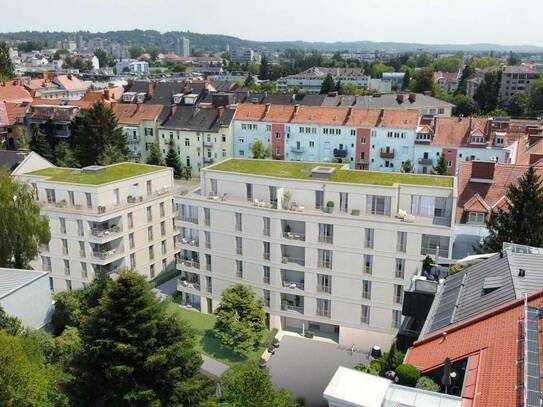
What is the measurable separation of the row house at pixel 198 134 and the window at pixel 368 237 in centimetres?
4440

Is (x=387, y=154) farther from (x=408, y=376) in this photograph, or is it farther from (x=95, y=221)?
(x=408, y=376)

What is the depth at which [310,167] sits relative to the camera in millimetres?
43125

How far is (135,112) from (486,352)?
7563cm

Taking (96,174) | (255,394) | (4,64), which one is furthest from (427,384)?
(4,64)

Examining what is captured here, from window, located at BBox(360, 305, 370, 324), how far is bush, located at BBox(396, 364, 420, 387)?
70.3 feet

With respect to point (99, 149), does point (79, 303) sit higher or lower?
lower

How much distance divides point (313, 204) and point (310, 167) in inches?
204

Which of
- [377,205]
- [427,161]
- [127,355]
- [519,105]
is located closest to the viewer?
[127,355]

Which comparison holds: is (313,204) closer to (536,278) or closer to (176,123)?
(536,278)

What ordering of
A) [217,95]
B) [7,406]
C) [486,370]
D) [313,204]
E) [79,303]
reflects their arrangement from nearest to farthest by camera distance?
[486,370]
[7,406]
[79,303]
[313,204]
[217,95]

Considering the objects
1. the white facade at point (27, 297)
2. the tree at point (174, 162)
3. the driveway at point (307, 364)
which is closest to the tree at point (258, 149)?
the tree at point (174, 162)

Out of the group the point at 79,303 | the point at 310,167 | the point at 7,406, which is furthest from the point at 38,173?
the point at 7,406

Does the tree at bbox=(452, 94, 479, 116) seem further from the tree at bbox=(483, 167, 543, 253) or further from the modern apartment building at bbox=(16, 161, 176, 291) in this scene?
the tree at bbox=(483, 167, 543, 253)

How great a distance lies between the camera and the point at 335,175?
4062 centimetres
